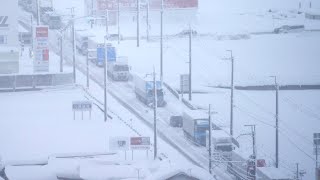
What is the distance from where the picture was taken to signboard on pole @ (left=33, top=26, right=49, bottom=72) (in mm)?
18125

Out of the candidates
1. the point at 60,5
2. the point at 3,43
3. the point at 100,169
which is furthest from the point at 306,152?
the point at 60,5

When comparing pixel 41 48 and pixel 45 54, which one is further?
A: pixel 45 54

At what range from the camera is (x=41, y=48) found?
18188 millimetres

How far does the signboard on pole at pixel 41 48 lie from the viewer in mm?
18125

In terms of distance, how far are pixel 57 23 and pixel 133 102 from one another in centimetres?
1108

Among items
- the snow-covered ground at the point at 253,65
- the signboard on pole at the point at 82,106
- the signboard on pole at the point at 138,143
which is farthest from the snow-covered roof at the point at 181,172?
the signboard on pole at the point at 82,106

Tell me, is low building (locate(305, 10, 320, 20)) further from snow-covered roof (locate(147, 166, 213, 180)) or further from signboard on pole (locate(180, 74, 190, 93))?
snow-covered roof (locate(147, 166, 213, 180))

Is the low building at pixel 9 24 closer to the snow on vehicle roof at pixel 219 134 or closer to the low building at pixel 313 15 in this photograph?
the snow on vehicle roof at pixel 219 134

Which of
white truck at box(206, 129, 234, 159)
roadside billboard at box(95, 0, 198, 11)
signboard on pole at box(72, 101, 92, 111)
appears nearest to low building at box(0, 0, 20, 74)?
signboard on pole at box(72, 101, 92, 111)

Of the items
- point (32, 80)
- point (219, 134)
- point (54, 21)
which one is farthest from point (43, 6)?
point (219, 134)

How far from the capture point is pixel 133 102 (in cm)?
1709

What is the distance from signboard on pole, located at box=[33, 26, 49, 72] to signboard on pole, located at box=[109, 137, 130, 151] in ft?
23.5

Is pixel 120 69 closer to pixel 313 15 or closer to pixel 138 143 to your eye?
pixel 138 143

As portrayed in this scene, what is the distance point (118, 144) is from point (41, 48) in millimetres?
7254
